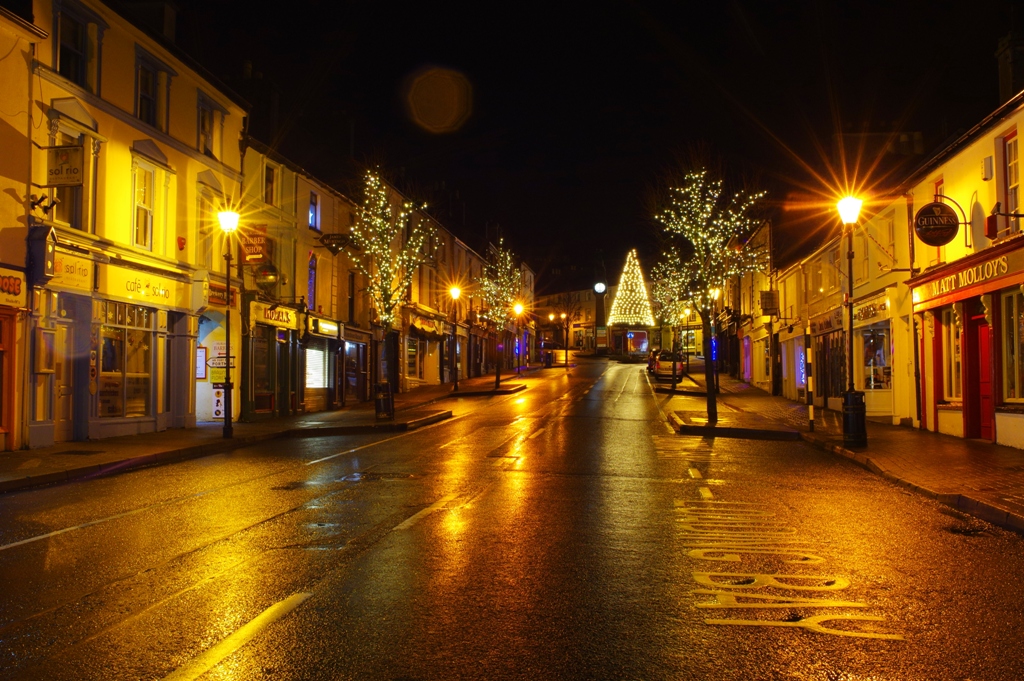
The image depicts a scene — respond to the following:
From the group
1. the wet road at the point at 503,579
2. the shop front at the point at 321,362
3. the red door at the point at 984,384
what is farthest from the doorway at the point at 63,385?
the red door at the point at 984,384

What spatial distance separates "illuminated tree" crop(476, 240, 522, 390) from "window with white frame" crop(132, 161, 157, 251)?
129 ft

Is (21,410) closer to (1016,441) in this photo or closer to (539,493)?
(539,493)

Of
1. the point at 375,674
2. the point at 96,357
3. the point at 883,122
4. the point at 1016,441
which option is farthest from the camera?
the point at 883,122

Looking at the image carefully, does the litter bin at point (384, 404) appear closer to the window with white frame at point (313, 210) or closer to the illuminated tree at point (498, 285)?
the window with white frame at point (313, 210)

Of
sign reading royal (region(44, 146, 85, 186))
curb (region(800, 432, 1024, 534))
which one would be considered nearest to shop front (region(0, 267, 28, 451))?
sign reading royal (region(44, 146, 85, 186))

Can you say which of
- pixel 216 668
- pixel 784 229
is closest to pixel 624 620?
pixel 216 668

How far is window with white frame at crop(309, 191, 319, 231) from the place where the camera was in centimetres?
3131

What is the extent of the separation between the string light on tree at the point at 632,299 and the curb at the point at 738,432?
6861 cm

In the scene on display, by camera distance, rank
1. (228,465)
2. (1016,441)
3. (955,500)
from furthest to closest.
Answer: (1016,441) → (228,465) → (955,500)

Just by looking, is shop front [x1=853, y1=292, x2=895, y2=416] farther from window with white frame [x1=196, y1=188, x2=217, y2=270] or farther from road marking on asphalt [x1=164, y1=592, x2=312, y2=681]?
road marking on asphalt [x1=164, y1=592, x2=312, y2=681]

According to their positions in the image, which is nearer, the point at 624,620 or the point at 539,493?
the point at 624,620

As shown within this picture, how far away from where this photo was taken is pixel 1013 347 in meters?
16.9

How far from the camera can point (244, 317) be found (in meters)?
25.9

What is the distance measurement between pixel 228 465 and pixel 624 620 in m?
11.5
